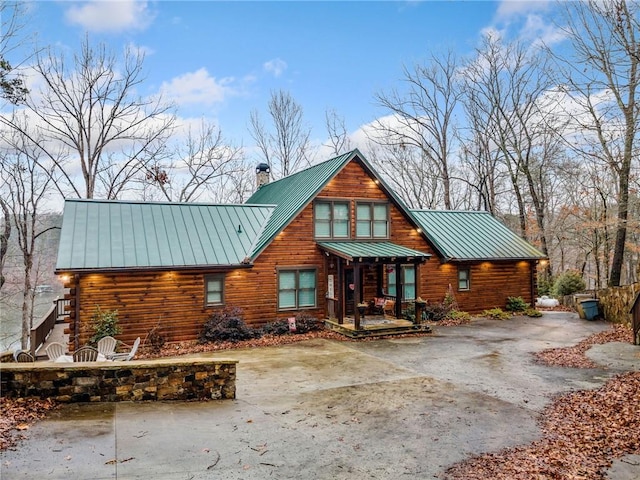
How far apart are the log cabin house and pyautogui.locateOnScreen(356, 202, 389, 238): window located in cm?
5

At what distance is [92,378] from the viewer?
799 cm

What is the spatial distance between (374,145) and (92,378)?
34217 millimetres

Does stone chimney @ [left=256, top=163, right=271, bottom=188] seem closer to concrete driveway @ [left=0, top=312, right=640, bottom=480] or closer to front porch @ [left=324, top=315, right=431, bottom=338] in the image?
front porch @ [left=324, top=315, right=431, bottom=338]

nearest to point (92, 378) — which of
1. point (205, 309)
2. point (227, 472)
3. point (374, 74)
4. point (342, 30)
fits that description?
point (227, 472)

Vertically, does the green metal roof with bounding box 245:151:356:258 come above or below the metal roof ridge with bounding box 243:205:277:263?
above

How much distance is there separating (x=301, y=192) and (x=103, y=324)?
29.8 ft

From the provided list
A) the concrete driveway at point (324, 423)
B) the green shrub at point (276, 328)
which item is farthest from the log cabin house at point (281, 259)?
the concrete driveway at point (324, 423)

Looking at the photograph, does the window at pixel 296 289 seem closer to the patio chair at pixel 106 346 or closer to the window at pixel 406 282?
the window at pixel 406 282

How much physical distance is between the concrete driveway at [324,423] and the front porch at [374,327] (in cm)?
281

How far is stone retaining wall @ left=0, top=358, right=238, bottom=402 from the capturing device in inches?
299

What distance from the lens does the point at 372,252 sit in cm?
1709

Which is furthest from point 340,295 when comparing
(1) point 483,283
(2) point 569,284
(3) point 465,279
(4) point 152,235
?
(2) point 569,284

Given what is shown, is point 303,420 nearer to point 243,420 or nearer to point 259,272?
point 243,420

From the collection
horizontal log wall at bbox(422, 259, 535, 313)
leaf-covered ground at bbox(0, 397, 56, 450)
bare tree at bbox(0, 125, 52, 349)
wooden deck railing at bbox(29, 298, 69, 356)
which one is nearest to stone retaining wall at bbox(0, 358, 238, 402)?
leaf-covered ground at bbox(0, 397, 56, 450)
